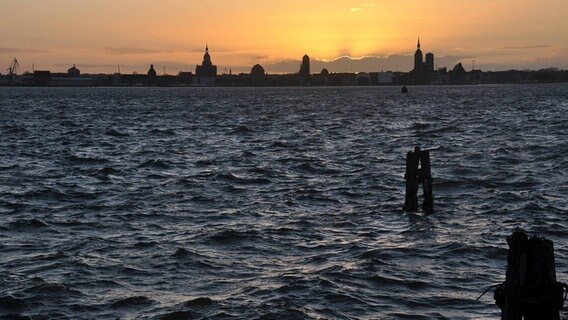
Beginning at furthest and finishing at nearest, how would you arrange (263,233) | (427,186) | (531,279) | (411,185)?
1. (411,185)
2. (427,186)
3. (263,233)
4. (531,279)

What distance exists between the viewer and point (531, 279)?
9641 mm

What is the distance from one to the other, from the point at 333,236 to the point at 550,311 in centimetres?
1066

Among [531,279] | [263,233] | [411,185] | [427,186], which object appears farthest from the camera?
[411,185]

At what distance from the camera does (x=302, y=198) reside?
26.6 meters

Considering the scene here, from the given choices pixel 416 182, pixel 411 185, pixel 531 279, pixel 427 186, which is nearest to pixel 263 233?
pixel 411 185

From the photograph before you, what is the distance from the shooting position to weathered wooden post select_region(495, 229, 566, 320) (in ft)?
31.0

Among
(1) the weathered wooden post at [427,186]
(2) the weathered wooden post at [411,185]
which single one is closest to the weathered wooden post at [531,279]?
(1) the weathered wooden post at [427,186]

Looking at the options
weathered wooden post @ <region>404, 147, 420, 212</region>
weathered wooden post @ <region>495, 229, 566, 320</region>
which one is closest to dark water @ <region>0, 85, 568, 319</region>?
weathered wooden post @ <region>404, 147, 420, 212</region>

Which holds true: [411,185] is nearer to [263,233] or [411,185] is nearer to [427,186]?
[427,186]

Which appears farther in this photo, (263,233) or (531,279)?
(263,233)

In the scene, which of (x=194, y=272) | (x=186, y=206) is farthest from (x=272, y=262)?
(x=186, y=206)

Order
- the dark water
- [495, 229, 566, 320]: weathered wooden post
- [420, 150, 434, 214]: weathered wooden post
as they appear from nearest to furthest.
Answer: [495, 229, 566, 320]: weathered wooden post < the dark water < [420, 150, 434, 214]: weathered wooden post

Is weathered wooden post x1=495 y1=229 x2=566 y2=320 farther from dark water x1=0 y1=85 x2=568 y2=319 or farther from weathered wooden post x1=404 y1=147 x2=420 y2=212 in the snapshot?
weathered wooden post x1=404 y1=147 x2=420 y2=212

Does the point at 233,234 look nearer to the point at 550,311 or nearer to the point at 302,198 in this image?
the point at 302,198
